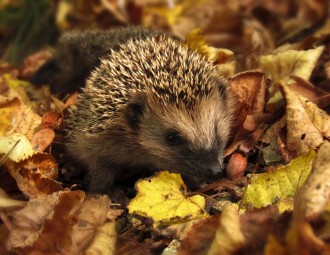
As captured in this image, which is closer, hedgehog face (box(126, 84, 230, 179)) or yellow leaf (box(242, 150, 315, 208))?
yellow leaf (box(242, 150, 315, 208))

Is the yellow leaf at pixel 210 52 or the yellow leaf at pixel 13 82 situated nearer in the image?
the yellow leaf at pixel 210 52

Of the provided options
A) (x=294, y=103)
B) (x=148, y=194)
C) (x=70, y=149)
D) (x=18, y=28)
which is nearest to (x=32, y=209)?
(x=148, y=194)

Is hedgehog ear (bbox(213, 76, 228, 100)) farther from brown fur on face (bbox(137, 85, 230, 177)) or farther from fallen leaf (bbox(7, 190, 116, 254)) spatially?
fallen leaf (bbox(7, 190, 116, 254))

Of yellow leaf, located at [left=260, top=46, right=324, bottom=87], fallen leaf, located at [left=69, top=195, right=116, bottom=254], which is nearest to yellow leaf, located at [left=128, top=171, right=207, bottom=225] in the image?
fallen leaf, located at [left=69, top=195, right=116, bottom=254]

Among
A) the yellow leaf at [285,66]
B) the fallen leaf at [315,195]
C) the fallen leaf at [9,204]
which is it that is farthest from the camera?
the yellow leaf at [285,66]

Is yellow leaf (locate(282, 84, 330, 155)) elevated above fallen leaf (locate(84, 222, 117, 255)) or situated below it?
above

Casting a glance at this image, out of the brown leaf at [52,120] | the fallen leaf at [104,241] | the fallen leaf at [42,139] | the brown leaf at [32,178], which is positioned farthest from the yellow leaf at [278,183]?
the brown leaf at [52,120]

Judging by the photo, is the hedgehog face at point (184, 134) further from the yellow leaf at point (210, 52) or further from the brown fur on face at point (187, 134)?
the yellow leaf at point (210, 52)
